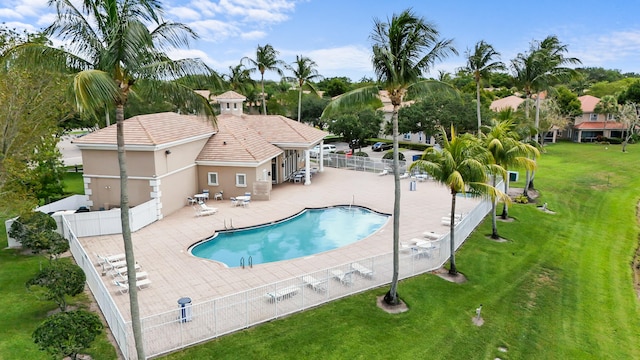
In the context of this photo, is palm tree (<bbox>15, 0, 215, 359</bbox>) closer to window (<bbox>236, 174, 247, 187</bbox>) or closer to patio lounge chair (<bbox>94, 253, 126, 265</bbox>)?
patio lounge chair (<bbox>94, 253, 126, 265</bbox>)

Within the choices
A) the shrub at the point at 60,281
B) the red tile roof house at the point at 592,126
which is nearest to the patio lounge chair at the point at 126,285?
the shrub at the point at 60,281

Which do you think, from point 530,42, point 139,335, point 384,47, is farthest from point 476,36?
point 139,335

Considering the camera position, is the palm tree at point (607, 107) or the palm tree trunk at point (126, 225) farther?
the palm tree at point (607, 107)

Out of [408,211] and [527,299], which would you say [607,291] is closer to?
[527,299]

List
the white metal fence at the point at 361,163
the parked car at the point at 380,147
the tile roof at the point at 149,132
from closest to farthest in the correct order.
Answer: the tile roof at the point at 149,132 → the white metal fence at the point at 361,163 → the parked car at the point at 380,147

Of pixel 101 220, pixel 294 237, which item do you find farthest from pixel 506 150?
pixel 101 220

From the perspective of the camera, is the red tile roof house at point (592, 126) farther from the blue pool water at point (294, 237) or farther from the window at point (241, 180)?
the window at point (241, 180)
